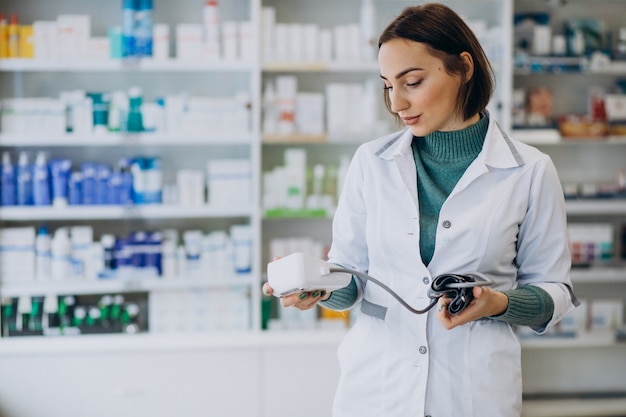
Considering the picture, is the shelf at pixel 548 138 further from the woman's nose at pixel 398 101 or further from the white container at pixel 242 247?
the woman's nose at pixel 398 101

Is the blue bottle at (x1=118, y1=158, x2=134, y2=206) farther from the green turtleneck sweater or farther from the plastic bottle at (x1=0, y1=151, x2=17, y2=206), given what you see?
the green turtleneck sweater

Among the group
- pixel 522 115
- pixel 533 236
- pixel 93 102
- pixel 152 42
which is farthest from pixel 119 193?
pixel 533 236

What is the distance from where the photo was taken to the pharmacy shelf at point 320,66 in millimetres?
3838

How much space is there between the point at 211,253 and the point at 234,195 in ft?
1.04

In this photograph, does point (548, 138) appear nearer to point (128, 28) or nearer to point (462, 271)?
point (128, 28)

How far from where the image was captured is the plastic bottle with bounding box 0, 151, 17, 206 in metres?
3.79

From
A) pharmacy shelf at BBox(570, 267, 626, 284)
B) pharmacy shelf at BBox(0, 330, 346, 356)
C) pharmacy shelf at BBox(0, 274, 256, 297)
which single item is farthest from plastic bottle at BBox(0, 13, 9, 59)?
pharmacy shelf at BBox(570, 267, 626, 284)

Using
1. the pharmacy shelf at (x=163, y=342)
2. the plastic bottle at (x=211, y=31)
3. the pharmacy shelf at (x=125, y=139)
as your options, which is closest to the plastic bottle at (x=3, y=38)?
the pharmacy shelf at (x=125, y=139)

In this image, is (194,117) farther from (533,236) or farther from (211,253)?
(533,236)

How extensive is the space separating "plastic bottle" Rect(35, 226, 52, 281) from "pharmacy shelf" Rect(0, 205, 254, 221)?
0.32 ft

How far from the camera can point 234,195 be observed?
12.9 ft

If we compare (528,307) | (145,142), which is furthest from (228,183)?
(528,307)

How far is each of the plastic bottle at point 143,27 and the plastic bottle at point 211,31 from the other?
0.28 meters

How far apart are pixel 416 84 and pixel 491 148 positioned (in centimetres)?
20
